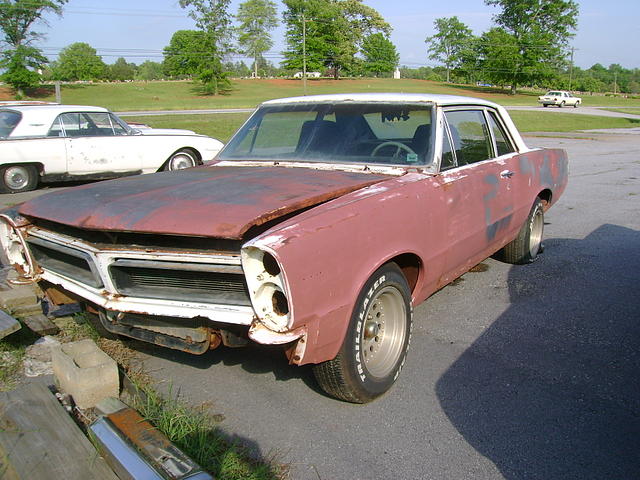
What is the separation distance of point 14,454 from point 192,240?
1.17 metres

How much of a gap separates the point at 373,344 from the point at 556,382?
3.62 ft

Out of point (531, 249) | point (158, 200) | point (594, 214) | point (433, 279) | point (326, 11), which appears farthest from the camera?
point (326, 11)

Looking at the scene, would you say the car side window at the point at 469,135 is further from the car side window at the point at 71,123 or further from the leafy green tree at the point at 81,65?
the leafy green tree at the point at 81,65

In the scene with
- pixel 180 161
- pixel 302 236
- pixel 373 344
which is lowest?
pixel 373 344

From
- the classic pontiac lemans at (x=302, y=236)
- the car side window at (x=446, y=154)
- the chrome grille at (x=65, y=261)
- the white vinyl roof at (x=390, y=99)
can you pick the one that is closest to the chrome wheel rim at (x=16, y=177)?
the classic pontiac lemans at (x=302, y=236)

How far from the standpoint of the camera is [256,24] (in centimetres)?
9512

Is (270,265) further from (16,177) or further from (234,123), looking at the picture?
(234,123)

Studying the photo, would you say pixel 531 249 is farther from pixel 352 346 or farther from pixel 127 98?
pixel 127 98

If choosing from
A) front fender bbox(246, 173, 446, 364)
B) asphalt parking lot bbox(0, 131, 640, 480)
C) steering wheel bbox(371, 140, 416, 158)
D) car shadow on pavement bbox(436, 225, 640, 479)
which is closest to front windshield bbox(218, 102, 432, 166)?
steering wheel bbox(371, 140, 416, 158)

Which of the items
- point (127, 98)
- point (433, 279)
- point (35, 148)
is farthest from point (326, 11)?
point (433, 279)

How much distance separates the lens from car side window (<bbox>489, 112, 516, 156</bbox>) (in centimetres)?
475

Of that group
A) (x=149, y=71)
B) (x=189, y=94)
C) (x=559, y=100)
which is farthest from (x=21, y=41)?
(x=149, y=71)

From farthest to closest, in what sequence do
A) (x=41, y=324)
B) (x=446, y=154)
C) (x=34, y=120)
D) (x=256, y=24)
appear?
(x=256, y=24), (x=34, y=120), (x=41, y=324), (x=446, y=154)

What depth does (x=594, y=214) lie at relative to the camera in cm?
786
